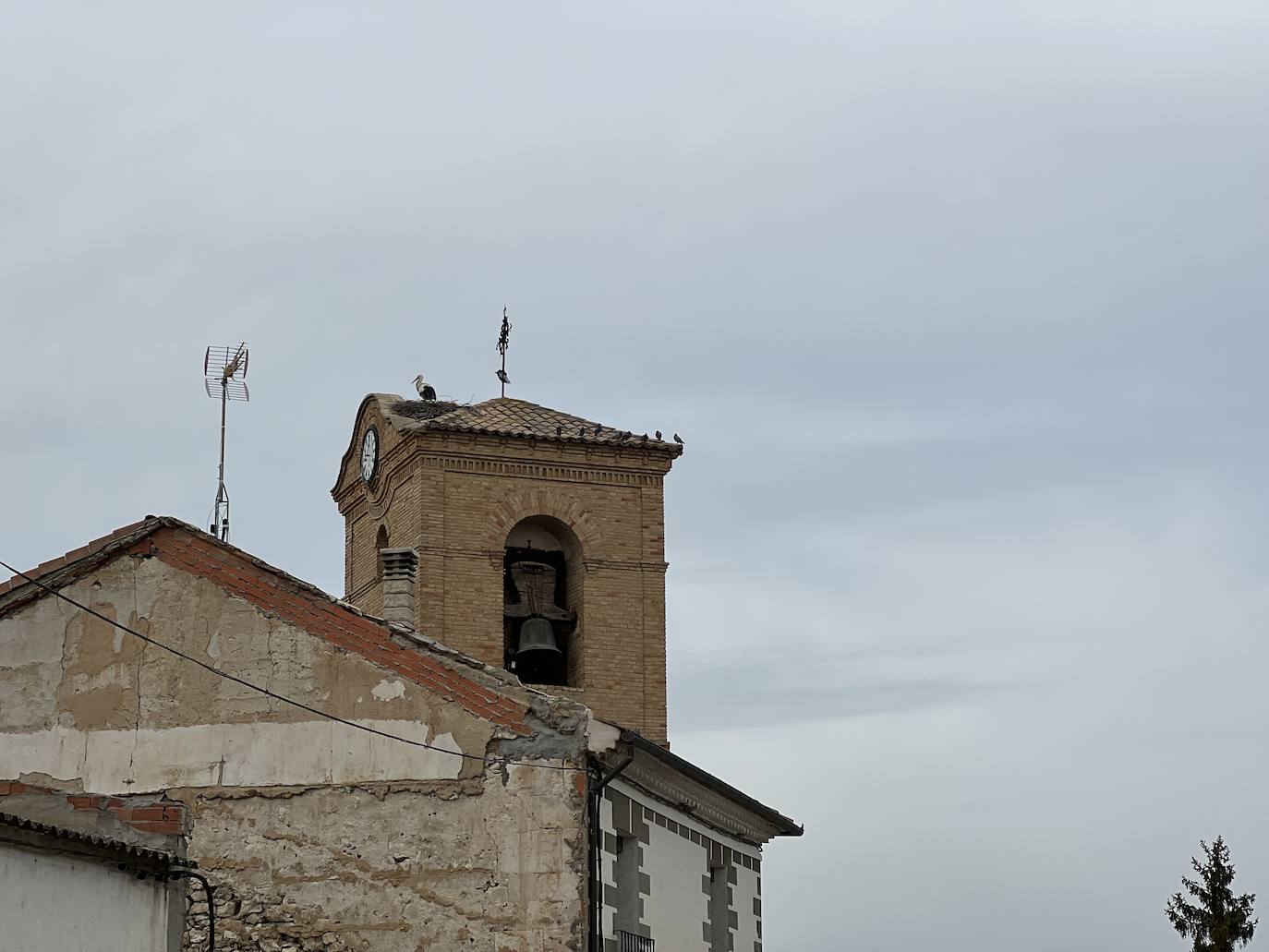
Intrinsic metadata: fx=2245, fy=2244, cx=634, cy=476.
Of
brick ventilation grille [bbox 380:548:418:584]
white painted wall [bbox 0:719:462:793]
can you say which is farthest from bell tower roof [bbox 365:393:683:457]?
white painted wall [bbox 0:719:462:793]

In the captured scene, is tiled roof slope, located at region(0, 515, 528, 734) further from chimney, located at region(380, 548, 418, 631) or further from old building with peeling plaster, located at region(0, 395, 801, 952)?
chimney, located at region(380, 548, 418, 631)

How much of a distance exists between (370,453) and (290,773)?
15.6 meters

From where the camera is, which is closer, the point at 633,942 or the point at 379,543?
the point at 633,942

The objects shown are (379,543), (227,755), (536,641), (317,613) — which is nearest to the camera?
(227,755)

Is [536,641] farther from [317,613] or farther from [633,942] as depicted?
[317,613]

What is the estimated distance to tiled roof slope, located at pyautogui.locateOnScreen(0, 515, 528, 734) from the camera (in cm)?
1789

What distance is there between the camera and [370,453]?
3334 centimetres

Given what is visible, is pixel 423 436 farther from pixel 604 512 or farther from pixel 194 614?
pixel 194 614

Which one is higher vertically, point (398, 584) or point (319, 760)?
point (398, 584)

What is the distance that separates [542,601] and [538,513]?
1.25m

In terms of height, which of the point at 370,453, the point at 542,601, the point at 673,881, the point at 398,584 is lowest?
the point at 673,881

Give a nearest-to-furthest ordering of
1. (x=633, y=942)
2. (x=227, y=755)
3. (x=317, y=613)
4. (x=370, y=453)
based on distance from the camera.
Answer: (x=227, y=755)
(x=317, y=613)
(x=633, y=942)
(x=370, y=453)

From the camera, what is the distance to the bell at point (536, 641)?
29.0 metres

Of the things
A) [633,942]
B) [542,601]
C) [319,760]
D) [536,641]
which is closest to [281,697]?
[319,760]
